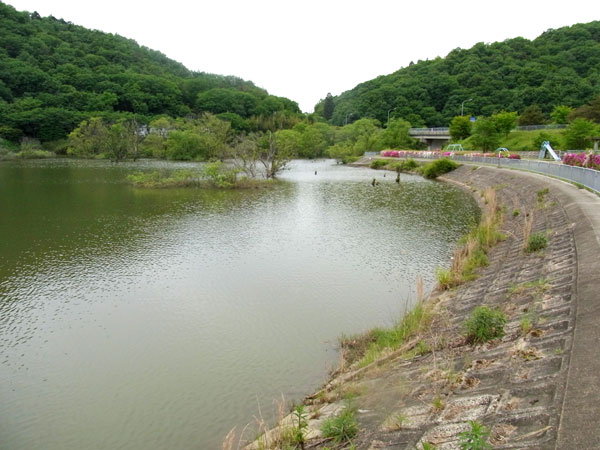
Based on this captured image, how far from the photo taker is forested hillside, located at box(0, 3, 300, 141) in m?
109

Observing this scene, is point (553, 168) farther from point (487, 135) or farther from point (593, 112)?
point (593, 112)

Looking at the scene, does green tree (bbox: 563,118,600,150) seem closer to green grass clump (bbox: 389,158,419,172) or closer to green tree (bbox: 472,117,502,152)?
green tree (bbox: 472,117,502,152)

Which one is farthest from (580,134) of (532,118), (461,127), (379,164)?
(461,127)

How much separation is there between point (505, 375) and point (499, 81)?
13827 cm

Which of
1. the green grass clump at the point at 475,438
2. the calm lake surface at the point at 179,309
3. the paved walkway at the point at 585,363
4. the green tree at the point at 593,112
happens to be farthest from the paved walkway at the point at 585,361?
the green tree at the point at 593,112

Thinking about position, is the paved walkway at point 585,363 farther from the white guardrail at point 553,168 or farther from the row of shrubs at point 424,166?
the row of shrubs at point 424,166

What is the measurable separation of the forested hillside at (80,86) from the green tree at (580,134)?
346 ft

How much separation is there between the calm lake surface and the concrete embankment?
6.03ft

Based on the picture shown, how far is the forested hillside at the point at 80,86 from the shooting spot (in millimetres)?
108750

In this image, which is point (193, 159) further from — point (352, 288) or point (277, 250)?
point (352, 288)

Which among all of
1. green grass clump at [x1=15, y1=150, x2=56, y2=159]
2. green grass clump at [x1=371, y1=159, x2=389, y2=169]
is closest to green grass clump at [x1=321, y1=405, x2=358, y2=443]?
green grass clump at [x1=371, y1=159, x2=389, y2=169]

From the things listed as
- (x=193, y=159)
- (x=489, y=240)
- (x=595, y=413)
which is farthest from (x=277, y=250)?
(x=193, y=159)

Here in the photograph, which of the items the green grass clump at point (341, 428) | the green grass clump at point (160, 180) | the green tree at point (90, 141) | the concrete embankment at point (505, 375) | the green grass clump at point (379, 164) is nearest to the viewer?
the concrete embankment at point (505, 375)

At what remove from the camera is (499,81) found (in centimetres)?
12538
